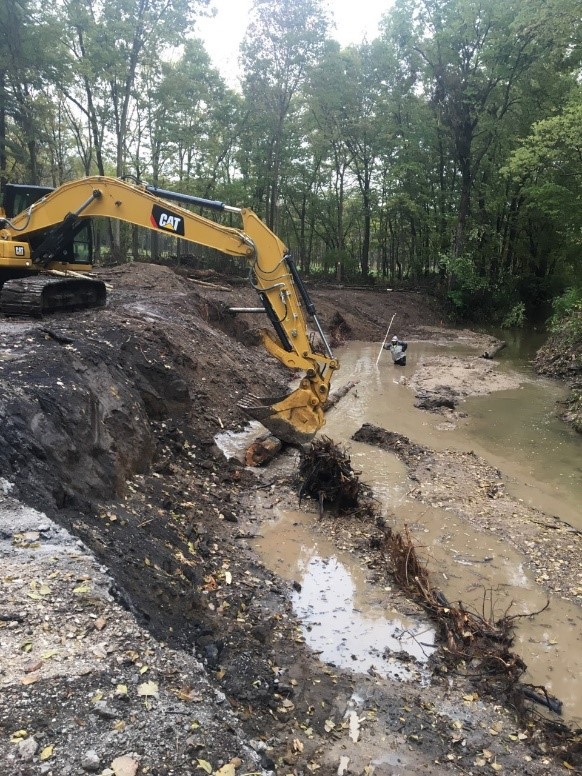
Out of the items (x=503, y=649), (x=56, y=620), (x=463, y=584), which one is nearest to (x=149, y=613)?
(x=56, y=620)

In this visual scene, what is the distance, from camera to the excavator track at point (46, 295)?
9.30 metres

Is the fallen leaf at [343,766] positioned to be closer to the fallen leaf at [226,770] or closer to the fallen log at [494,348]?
the fallen leaf at [226,770]

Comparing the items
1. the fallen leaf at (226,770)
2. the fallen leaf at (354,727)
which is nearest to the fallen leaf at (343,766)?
the fallen leaf at (354,727)

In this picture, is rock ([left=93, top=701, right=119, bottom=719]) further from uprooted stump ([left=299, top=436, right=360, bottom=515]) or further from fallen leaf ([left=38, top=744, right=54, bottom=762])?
uprooted stump ([left=299, top=436, right=360, bottom=515])

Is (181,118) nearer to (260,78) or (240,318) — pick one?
(260,78)

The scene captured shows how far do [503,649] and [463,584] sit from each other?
1.29m

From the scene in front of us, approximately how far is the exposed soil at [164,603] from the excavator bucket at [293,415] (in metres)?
0.63

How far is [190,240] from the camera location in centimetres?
845

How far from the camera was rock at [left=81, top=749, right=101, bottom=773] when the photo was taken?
2525 mm

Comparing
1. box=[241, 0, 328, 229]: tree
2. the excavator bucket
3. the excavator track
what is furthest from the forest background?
the excavator track

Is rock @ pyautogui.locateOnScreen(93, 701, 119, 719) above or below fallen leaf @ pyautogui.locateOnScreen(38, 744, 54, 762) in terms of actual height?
below

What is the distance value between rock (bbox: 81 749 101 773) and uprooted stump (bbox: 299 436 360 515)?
5074 mm

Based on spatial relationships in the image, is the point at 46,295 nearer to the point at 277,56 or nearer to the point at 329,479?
the point at 329,479

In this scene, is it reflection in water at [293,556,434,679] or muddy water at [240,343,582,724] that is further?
muddy water at [240,343,582,724]
